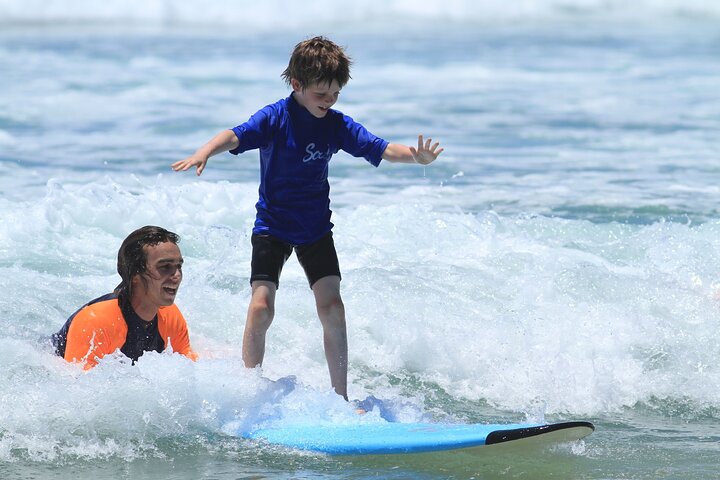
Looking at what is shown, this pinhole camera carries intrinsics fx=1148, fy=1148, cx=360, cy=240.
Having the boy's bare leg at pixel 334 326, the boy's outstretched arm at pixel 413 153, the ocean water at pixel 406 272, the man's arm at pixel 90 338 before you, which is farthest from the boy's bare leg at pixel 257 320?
the boy's outstretched arm at pixel 413 153

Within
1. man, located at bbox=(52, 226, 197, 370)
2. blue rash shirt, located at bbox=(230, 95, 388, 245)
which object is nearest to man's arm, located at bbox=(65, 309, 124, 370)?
man, located at bbox=(52, 226, 197, 370)

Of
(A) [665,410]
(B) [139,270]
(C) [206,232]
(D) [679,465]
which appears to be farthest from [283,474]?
(C) [206,232]

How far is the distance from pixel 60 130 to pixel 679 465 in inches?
385

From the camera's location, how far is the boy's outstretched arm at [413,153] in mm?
5094

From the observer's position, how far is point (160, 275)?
15.3 ft

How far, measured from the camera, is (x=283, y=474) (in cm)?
449

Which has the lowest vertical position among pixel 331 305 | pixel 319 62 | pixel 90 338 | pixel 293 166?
pixel 90 338

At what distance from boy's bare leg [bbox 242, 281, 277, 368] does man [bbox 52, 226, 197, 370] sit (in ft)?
1.32

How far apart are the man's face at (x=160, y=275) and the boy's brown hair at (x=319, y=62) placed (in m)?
0.93

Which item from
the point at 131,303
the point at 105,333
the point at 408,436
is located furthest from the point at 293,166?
the point at 408,436

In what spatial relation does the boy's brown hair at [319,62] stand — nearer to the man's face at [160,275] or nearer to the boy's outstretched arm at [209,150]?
the boy's outstretched arm at [209,150]

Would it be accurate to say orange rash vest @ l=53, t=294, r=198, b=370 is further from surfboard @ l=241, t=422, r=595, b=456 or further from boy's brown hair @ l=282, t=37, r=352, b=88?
boy's brown hair @ l=282, t=37, r=352, b=88

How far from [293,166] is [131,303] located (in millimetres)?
928

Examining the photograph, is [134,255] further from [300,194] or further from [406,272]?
[406,272]
